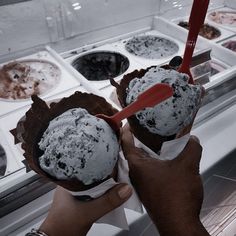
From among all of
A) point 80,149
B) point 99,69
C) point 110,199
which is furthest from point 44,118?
point 99,69

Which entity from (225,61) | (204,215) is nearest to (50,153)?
(204,215)

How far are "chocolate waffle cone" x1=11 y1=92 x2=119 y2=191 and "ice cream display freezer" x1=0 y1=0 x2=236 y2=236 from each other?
0.22 meters

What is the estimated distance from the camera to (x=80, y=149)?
2.38 feet

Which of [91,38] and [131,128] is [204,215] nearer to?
[131,128]

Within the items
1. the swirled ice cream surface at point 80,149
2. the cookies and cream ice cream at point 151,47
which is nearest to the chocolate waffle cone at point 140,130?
the swirled ice cream surface at point 80,149

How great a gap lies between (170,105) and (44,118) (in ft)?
1.27

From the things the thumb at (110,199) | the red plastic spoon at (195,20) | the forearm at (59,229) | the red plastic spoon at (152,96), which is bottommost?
the forearm at (59,229)

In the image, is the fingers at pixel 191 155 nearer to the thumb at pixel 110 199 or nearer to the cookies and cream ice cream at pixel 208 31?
the thumb at pixel 110 199

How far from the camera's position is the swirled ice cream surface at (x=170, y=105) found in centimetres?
81

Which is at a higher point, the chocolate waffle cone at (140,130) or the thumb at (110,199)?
the chocolate waffle cone at (140,130)

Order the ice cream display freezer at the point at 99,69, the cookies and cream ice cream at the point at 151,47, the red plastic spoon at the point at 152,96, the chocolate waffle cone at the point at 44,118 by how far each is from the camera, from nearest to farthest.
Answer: the red plastic spoon at the point at 152,96 < the chocolate waffle cone at the point at 44,118 < the ice cream display freezer at the point at 99,69 < the cookies and cream ice cream at the point at 151,47

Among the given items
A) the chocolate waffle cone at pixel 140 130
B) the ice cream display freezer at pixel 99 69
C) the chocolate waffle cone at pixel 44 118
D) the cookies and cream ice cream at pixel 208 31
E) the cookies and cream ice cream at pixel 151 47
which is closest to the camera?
the chocolate waffle cone at pixel 44 118

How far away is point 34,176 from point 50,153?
284mm

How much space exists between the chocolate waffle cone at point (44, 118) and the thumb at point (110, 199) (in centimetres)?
5
